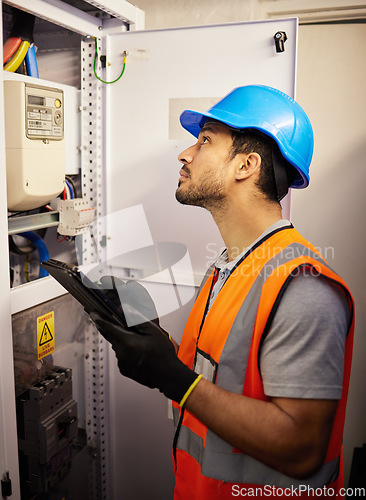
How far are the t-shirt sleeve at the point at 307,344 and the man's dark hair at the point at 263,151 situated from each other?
400mm

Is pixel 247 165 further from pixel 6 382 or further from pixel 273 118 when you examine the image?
pixel 6 382

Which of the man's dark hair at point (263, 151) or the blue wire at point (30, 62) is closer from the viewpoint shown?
the man's dark hair at point (263, 151)

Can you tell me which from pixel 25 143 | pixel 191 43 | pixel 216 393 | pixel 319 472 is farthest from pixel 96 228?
pixel 319 472

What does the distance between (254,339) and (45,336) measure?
910 mm

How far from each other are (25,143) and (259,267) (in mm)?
851

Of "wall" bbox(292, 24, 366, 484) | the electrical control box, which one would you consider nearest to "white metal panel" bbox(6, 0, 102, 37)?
the electrical control box

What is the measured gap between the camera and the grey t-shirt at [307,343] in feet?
2.89

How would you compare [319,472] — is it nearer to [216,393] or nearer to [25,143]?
[216,393]

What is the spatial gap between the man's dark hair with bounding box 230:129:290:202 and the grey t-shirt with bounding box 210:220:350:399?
0.39 metres

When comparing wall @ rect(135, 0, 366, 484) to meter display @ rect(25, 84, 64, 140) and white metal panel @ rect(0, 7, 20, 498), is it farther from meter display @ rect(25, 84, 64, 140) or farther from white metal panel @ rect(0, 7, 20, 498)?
white metal panel @ rect(0, 7, 20, 498)

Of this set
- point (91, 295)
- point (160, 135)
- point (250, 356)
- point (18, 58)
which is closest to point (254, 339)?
point (250, 356)

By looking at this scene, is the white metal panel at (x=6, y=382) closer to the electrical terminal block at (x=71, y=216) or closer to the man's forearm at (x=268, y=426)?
the electrical terminal block at (x=71, y=216)

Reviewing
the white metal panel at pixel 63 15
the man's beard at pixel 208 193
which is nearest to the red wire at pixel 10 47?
the white metal panel at pixel 63 15

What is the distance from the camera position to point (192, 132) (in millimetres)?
1572
